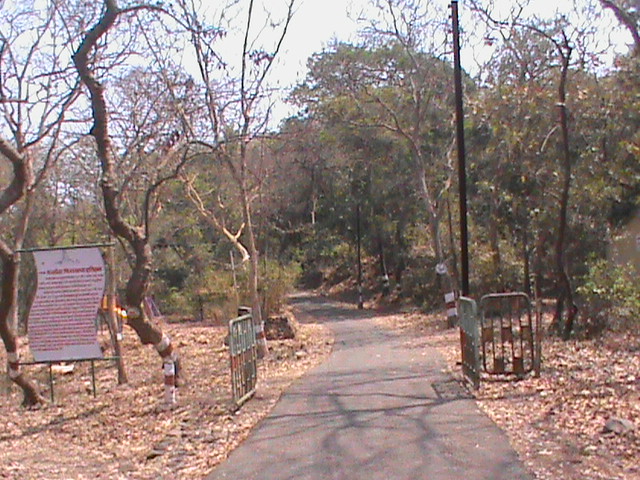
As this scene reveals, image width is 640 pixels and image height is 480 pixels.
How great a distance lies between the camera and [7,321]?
1588cm

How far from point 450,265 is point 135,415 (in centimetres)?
1976

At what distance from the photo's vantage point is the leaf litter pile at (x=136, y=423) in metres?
9.41

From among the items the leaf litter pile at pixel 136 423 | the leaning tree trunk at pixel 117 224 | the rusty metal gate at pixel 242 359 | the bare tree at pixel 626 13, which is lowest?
the leaf litter pile at pixel 136 423

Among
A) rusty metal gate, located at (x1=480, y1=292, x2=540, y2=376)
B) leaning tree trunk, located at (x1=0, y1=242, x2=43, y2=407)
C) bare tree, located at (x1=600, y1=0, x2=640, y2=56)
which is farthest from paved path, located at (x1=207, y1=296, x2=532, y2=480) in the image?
bare tree, located at (x1=600, y1=0, x2=640, y2=56)

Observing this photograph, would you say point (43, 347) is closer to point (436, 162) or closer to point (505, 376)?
point (505, 376)

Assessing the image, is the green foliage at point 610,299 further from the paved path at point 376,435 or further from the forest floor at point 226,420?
the paved path at point 376,435

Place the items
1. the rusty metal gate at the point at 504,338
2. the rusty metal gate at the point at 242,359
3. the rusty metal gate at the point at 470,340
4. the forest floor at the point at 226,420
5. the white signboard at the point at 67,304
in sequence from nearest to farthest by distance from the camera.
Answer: the forest floor at the point at 226,420 → the rusty metal gate at the point at 242,359 → the rusty metal gate at the point at 470,340 → the rusty metal gate at the point at 504,338 → the white signboard at the point at 67,304

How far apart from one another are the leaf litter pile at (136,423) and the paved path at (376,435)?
47 cm

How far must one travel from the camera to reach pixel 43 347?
14.2 meters

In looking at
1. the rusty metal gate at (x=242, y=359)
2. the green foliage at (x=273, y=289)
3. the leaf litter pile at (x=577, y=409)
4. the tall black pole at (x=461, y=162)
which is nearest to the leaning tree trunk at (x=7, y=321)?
the rusty metal gate at (x=242, y=359)

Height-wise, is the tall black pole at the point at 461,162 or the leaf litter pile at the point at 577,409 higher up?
the tall black pole at the point at 461,162

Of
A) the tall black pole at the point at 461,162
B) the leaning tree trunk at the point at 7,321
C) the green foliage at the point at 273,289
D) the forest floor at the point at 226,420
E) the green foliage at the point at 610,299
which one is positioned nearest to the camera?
the forest floor at the point at 226,420

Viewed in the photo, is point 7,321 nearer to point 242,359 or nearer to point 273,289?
point 242,359

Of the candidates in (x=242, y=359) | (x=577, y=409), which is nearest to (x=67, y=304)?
(x=242, y=359)
